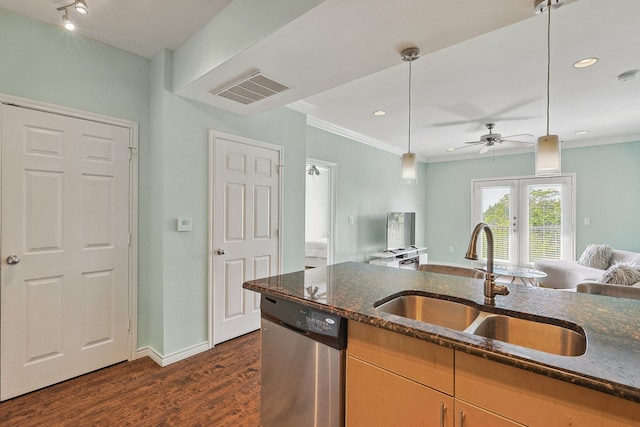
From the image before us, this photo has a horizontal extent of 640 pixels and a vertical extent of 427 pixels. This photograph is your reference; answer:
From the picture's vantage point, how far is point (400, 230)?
5906 mm

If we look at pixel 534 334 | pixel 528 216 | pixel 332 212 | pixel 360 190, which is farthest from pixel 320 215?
pixel 534 334

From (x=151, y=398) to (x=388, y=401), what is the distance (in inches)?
71.2

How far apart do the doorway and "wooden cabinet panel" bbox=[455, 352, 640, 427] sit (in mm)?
3610

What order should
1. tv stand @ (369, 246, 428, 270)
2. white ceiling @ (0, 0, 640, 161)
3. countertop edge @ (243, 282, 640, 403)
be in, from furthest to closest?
tv stand @ (369, 246, 428, 270)
white ceiling @ (0, 0, 640, 161)
countertop edge @ (243, 282, 640, 403)

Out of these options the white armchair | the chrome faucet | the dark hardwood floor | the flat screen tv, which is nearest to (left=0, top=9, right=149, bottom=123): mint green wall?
the dark hardwood floor

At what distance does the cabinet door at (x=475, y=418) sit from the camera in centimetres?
93

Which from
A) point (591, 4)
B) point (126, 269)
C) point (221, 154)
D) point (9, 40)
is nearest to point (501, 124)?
point (591, 4)

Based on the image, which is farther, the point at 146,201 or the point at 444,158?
the point at 444,158

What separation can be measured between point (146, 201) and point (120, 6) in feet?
4.88

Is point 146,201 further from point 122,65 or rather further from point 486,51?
point 486,51

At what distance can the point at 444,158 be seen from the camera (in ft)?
23.3

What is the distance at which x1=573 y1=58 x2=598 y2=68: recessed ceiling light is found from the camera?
2.59m

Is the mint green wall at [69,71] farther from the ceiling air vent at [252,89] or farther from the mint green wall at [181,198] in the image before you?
the ceiling air vent at [252,89]

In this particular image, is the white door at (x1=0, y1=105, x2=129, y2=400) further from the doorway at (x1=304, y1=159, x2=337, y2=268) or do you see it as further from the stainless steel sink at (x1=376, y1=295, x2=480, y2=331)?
the doorway at (x1=304, y1=159, x2=337, y2=268)
